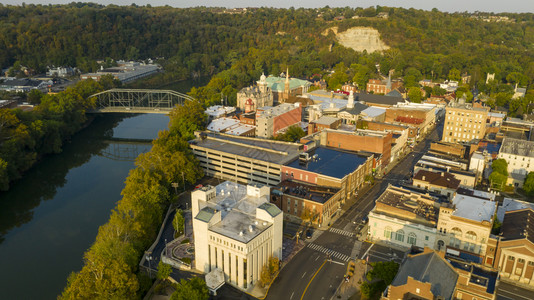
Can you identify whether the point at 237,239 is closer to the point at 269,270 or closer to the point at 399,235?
the point at 269,270

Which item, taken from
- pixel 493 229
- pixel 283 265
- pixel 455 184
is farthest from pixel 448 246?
pixel 283 265

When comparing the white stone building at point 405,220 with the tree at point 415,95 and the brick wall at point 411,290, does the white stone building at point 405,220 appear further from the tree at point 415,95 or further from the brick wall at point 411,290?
the tree at point 415,95

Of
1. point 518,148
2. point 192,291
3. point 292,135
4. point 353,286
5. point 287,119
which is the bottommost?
point 353,286

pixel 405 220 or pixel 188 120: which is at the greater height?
pixel 188 120

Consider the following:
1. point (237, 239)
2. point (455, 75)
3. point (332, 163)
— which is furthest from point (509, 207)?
point (455, 75)

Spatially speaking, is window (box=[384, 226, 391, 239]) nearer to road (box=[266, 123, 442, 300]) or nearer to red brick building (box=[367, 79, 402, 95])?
road (box=[266, 123, 442, 300])

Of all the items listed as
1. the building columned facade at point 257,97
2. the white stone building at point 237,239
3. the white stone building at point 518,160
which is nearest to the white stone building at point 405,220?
the white stone building at point 237,239

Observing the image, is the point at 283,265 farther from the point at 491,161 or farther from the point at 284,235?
the point at 491,161
